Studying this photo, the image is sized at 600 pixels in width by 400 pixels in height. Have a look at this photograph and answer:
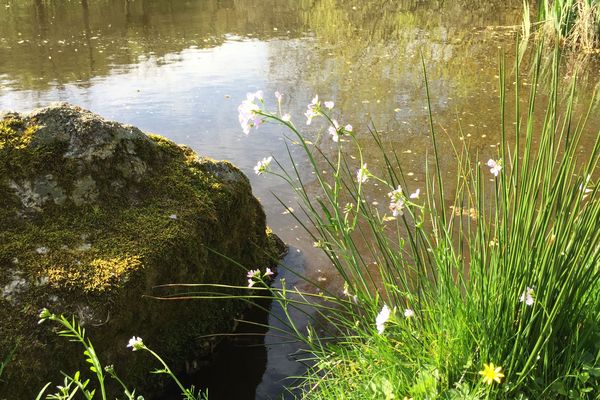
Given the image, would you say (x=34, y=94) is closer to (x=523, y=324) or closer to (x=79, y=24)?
(x=79, y=24)

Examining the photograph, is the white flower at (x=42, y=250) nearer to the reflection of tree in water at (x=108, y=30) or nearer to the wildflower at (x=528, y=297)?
the wildflower at (x=528, y=297)

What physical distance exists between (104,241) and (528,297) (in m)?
1.80

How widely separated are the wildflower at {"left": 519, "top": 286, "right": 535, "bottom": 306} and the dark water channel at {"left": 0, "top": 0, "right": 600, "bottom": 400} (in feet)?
4.50

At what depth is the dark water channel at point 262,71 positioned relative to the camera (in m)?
4.64

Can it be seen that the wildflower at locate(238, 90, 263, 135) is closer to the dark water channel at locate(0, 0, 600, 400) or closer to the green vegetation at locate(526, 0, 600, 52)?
the dark water channel at locate(0, 0, 600, 400)

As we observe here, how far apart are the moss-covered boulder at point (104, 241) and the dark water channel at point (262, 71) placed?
0.45 metres

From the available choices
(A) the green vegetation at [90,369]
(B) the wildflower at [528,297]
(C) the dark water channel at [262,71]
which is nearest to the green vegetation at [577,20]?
(C) the dark water channel at [262,71]

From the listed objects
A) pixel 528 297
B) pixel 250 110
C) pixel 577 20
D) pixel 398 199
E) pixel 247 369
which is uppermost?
pixel 577 20

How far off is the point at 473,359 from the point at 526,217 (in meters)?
0.45

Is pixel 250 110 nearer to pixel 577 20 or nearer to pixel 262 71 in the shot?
pixel 262 71

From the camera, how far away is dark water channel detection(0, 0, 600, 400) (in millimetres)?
4637

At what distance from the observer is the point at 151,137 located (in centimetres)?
293

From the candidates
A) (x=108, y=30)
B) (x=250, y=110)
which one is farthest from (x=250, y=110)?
(x=108, y=30)

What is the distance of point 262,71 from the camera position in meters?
8.09
